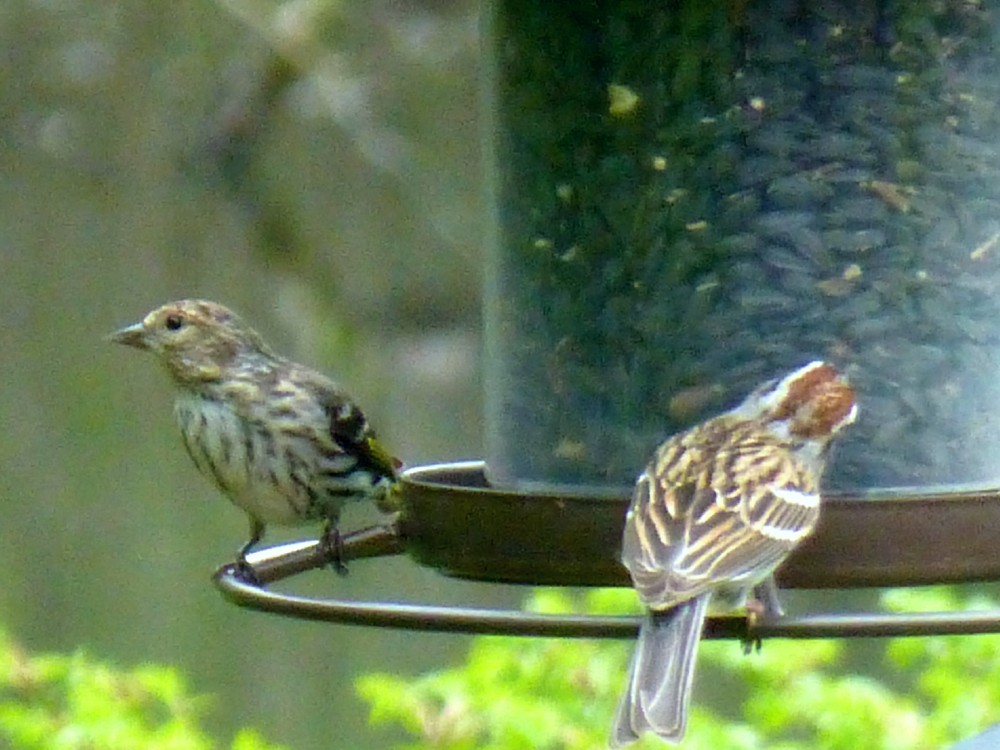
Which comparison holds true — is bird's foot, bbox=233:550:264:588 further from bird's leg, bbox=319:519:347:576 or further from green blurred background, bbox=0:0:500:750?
green blurred background, bbox=0:0:500:750

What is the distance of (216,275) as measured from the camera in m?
10.7

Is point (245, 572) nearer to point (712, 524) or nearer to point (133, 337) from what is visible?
point (712, 524)

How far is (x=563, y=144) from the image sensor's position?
193 inches

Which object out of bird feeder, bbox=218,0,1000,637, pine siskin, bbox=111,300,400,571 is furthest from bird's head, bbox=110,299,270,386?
bird feeder, bbox=218,0,1000,637

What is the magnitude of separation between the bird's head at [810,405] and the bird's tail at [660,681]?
472 mm

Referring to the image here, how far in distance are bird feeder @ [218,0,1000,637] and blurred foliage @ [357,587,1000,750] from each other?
1.66 m

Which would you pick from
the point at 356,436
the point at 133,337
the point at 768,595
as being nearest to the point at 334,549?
the point at 356,436

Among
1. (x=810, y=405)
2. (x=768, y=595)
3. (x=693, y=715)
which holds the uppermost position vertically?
(x=810, y=405)

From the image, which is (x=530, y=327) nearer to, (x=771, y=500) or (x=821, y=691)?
(x=771, y=500)

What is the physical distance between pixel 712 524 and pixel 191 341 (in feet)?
7.03

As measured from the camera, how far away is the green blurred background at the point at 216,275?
8.91 meters

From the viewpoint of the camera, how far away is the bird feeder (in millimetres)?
4656

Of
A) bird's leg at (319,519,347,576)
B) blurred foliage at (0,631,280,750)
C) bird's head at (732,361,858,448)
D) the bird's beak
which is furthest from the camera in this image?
blurred foliage at (0,631,280,750)

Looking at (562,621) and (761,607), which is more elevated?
(562,621)
